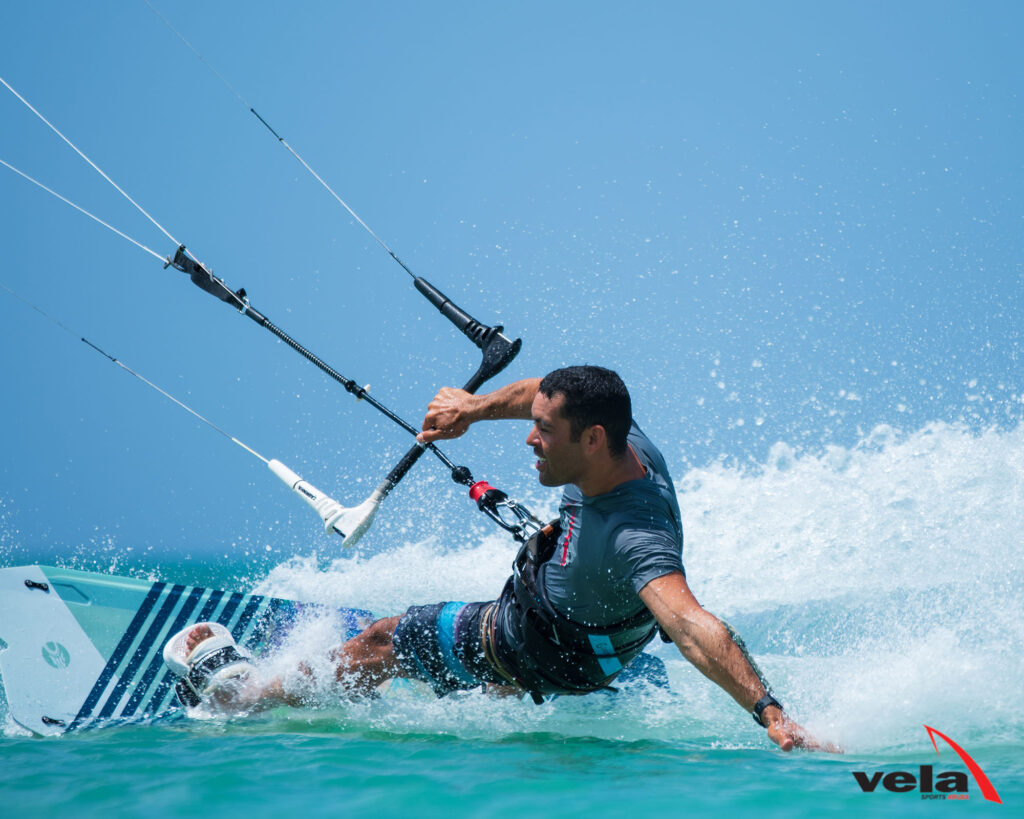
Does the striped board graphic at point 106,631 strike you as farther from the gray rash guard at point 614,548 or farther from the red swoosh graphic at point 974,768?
the red swoosh graphic at point 974,768

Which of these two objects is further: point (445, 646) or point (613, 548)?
point (445, 646)

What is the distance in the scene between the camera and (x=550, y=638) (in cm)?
305

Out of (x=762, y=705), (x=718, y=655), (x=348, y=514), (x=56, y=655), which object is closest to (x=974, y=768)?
(x=762, y=705)

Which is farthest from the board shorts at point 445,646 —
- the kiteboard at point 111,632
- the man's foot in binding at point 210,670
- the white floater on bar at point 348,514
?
the man's foot in binding at point 210,670

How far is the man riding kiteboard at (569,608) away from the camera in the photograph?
252 centimetres

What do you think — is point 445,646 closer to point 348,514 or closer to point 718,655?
point 348,514

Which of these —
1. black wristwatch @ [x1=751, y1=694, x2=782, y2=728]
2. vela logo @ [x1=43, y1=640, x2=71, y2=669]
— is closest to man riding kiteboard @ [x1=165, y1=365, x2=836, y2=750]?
black wristwatch @ [x1=751, y1=694, x2=782, y2=728]

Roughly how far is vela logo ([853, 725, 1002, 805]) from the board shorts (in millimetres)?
1346

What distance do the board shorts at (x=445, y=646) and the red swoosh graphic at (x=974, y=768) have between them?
1451mm

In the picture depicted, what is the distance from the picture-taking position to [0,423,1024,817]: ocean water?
2367mm

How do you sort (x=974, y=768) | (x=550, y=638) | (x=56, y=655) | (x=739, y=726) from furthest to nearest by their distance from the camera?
(x=56, y=655) < (x=739, y=726) < (x=550, y=638) < (x=974, y=768)

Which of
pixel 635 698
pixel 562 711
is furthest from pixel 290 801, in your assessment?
Answer: pixel 635 698

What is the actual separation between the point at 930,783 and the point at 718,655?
641 mm

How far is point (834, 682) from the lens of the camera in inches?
143
